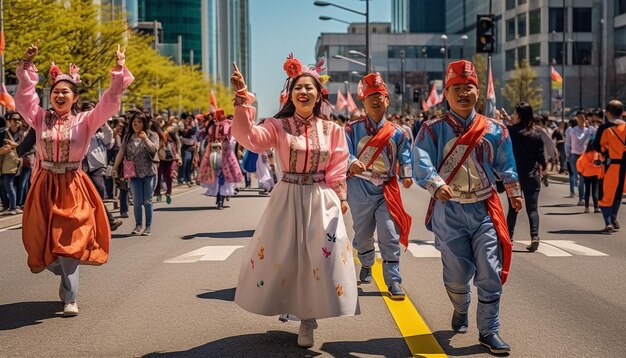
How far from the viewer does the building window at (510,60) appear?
101 meters

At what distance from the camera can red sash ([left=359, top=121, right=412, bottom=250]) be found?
29.3 feet

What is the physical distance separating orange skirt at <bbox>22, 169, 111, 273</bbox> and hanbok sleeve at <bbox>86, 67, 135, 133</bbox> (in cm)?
47

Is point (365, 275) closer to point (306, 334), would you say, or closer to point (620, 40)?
point (306, 334)

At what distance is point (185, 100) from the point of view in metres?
83.4

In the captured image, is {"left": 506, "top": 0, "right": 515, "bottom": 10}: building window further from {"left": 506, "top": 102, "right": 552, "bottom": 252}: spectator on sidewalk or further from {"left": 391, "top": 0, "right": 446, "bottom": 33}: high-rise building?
{"left": 506, "top": 102, "right": 552, "bottom": 252}: spectator on sidewalk

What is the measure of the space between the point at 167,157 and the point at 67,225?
527 inches

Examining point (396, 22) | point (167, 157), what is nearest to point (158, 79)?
point (167, 157)

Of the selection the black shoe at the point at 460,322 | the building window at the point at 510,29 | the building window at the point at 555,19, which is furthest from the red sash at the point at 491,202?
the building window at the point at 510,29

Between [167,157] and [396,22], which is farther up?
[396,22]

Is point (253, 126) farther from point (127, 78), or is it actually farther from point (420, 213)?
point (420, 213)

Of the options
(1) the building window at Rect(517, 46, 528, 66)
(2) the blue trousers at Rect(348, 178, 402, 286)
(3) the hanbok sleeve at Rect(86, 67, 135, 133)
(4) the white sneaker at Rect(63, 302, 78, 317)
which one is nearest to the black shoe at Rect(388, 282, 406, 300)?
(2) the blue trousers at Rect(348, 178, 402, 286)

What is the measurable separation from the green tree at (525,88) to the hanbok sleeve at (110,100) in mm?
77331

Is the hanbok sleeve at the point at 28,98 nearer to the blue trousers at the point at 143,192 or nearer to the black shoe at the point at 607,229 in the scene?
the blue trousers at the point at 143,192

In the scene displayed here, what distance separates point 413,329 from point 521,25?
95.2 m
